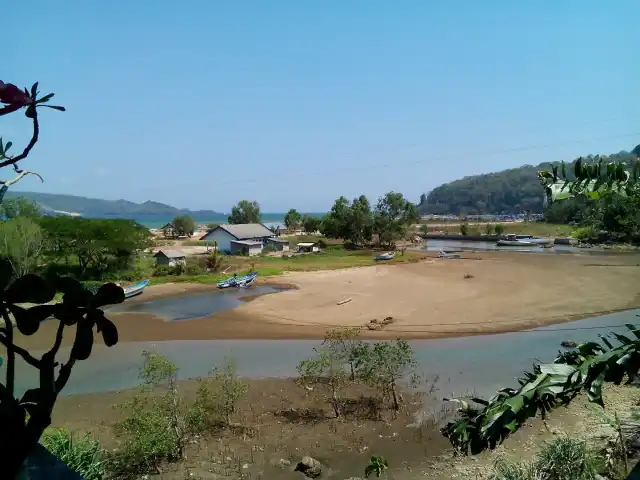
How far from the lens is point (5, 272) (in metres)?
1.50

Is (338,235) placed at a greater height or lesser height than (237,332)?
greater

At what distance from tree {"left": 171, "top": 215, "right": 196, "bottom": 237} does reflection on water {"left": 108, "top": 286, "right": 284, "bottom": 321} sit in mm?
57672

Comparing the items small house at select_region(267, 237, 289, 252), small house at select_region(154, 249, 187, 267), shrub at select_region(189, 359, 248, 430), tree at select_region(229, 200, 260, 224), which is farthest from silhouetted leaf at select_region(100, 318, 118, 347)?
tree at select_region(229, 200, 260, 224)

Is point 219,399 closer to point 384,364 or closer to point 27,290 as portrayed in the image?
point 384,364

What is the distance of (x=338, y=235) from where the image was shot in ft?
221

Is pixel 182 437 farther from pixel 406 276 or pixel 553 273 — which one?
pixel 553 273

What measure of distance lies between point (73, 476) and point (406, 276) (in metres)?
40.8

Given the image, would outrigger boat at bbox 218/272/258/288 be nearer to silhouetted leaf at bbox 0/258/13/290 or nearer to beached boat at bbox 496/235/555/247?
silhouetted leaf at bbox 0/258/13/290

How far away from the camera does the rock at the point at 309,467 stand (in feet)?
34.6

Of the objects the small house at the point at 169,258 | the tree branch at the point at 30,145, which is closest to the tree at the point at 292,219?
the small house at the point at 169,258

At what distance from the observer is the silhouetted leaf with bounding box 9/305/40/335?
150 centimetres

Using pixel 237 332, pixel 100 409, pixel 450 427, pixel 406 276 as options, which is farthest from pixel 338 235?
pixel 450 427

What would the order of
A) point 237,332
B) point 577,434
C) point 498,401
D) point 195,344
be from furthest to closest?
point 237,332
point 195,344
point 577,434
point 498,401

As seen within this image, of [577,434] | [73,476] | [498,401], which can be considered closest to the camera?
[73,476]
